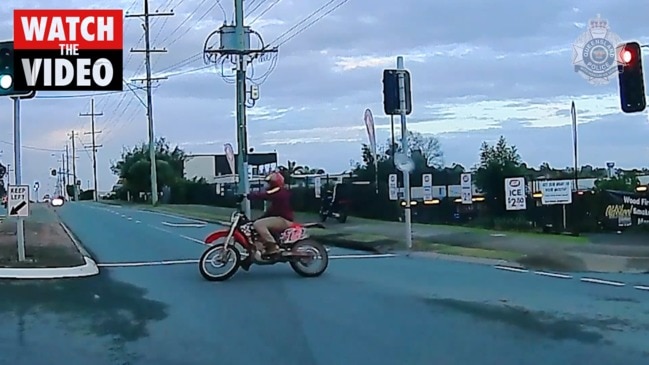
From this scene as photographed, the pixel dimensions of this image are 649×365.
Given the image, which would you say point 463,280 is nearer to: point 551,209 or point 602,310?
point 602,310

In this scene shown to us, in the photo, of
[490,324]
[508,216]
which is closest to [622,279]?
[490,324]

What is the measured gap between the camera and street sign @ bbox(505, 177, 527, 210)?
91.6 feet

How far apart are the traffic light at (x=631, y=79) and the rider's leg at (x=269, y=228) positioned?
804 centimetres

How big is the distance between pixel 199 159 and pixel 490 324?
115791 millimetres

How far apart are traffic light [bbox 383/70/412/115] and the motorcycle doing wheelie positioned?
6.65 meters

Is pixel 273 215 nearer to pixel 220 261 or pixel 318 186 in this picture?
pixel 220 261

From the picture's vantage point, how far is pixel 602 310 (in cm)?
1205

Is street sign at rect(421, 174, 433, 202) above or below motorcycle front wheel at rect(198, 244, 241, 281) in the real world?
above

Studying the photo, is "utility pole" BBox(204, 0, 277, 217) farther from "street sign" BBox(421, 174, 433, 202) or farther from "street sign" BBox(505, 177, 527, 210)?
"street sign" BBox(505, 177, 527, 210)

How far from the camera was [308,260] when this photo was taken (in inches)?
636

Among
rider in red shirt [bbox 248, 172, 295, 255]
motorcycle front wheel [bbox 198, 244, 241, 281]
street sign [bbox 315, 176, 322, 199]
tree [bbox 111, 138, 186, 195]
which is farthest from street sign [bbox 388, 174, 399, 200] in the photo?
tree [bbox 111, 138, 186, 195]

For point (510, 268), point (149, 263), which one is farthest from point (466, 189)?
point (149, 263)

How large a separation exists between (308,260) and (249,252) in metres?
0.98

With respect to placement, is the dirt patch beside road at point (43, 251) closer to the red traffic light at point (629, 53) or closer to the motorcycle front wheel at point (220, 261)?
the motorcycle front wheel at point (220, 261)
